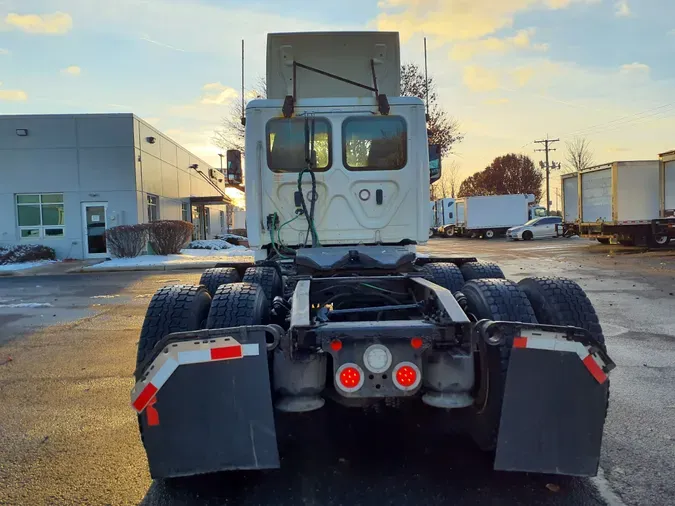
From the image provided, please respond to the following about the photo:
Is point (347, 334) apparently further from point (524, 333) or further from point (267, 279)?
point (267, 279)

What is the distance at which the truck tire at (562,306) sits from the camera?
349 centimetres

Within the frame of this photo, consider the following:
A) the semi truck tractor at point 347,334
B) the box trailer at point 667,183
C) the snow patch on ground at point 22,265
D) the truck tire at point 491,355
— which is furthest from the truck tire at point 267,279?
the box trailer at point 667,183

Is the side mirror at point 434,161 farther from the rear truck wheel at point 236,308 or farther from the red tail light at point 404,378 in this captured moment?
the red tail light at point 404,378

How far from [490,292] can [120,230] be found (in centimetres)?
1998

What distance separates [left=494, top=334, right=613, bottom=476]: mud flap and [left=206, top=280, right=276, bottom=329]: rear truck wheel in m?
1.59

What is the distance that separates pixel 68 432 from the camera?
13.4 feet

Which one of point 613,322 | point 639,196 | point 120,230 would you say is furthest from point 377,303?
point 639,196

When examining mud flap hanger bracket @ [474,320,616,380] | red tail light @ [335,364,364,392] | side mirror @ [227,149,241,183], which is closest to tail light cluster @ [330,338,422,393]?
red tail light @ [335,364,364,392]

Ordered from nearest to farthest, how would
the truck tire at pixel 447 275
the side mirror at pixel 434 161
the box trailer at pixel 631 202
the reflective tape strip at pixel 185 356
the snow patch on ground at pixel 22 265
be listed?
1. the reflective tape strip at pixel 185 356
2. the truck tire at pixel 447 275
3. the side mirror at pixel 434 161
4. the snow patch on ground at pixel 22 265
5. the box trailer at pixel 631 202

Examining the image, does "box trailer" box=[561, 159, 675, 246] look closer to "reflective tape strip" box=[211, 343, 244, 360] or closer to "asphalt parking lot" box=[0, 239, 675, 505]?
"asphalt parking lot" box=[0, 239, 675, 505]

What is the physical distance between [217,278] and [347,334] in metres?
2.53

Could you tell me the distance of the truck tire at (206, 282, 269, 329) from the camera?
10.8 ft

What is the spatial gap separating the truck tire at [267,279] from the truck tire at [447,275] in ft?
4.47

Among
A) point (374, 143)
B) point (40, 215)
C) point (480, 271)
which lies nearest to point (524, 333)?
point (480, 271)
